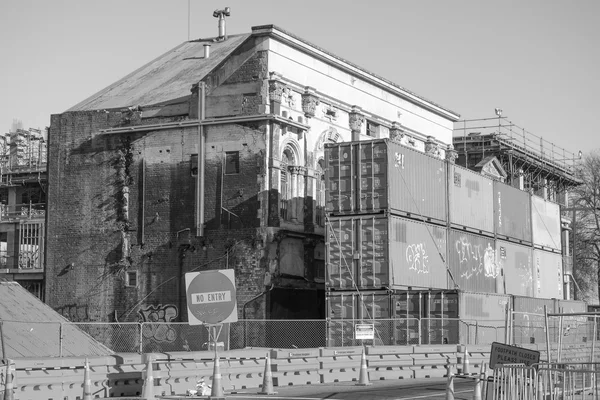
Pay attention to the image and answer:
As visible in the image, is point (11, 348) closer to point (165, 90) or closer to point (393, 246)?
point (393, 246)

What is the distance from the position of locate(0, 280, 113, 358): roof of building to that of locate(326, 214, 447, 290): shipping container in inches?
382

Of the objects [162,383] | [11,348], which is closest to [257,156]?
[11,348]

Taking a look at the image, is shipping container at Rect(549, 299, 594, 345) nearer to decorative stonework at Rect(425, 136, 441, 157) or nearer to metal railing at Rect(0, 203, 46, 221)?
decorative stonework at Rect(425, 136, 441, 157)

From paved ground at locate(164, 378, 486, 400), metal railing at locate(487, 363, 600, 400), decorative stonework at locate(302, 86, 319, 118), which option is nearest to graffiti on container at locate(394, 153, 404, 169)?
decorative stonework at locate(302, 86, 319, 118)

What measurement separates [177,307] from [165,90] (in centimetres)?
1079

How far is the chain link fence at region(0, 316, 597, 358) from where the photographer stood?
27641 millimetres

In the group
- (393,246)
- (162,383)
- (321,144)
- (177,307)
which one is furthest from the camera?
(321,144)

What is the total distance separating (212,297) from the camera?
1802cm

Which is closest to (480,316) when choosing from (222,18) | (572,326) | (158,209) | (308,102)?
(572,326)

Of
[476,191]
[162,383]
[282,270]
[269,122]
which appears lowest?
[162,383]

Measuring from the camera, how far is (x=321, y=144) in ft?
145

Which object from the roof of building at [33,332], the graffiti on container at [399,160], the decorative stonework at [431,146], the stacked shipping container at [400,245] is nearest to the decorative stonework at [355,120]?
the stacked shipping container at [400,245]

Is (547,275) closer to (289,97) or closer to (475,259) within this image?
(475,259)

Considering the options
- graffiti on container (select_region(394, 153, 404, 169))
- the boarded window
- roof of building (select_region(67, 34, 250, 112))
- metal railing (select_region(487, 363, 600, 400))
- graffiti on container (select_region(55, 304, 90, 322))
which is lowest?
metal railing (select_region(487, 363, 600, 400))
